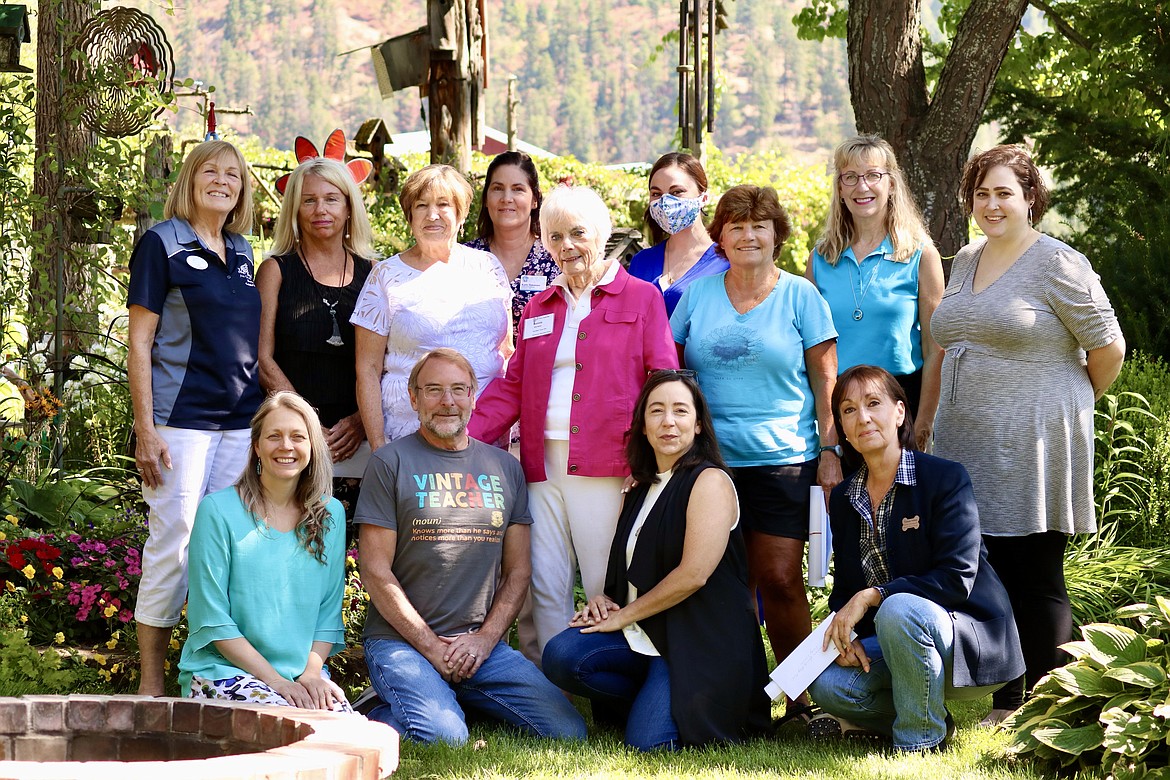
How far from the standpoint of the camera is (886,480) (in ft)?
14.1

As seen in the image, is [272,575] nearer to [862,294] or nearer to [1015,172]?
[862,294]

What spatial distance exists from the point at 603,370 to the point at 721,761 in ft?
4.61

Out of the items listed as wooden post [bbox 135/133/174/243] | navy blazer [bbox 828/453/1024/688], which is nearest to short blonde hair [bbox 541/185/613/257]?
navy blazer [bbox 828/453/1024/688]

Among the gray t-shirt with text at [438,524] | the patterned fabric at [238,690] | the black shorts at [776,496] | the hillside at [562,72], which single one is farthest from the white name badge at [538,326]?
the hillside at [562,72]

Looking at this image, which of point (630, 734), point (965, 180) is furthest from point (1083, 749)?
point (965, 180)

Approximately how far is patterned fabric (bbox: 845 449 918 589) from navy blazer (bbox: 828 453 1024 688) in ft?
0.06

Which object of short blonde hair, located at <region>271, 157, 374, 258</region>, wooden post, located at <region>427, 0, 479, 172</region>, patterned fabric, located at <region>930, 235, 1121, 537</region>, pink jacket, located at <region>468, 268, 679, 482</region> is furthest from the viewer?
wooden post, located at <region>427, 0, 479, 172</region>

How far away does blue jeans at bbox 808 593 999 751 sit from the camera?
13.2ft

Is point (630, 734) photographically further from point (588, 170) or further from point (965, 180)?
point (588, 170)

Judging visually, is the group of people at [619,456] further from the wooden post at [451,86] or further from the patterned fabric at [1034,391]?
the wooden post at [451,86]

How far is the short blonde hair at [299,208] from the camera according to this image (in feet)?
16.0

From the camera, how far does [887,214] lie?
483 centimetres

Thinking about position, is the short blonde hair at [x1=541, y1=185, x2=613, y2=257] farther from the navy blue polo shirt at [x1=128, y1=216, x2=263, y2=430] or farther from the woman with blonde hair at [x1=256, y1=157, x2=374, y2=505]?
the navy blue polo shirt at [x1=128, y1=216, x2=263, y2=430]

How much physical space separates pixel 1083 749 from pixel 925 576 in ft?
2.28
